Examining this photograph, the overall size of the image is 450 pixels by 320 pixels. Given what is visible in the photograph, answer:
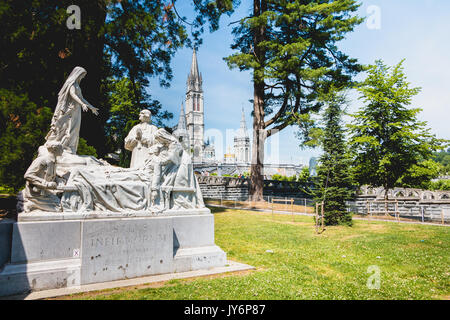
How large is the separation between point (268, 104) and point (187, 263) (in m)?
20.0

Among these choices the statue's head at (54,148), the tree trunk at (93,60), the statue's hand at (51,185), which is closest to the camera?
the statue's hand at (51,185)

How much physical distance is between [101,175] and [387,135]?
23691 millimetres

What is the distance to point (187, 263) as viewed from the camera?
6230 millimetres

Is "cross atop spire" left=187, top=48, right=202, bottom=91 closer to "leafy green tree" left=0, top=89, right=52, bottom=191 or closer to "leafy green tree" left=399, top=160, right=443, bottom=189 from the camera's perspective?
"leafy green tree" left=399, top=160, right=443, bottom=189

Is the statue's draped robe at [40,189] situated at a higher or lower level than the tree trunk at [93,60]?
lower

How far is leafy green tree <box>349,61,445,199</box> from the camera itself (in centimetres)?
2286

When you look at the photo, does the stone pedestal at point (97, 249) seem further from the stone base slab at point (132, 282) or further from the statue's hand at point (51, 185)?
the statue's hand at point (51, 185)

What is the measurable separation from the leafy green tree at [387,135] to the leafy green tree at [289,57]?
367 centimetres

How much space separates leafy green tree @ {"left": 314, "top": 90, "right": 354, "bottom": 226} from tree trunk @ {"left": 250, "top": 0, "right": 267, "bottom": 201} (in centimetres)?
833

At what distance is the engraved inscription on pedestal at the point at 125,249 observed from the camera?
5285 millimetres

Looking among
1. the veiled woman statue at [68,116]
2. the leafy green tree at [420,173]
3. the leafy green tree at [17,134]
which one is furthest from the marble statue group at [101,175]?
the leafy green tree at [420,173]

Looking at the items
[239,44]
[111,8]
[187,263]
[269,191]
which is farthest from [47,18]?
[269,191]

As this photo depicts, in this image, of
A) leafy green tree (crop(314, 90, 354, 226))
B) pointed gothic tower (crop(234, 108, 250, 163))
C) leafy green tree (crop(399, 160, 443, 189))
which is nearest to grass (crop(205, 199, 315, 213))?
leafy green tree (crop(314, 90, 354, 226))

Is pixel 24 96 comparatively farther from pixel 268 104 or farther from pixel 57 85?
pixel 268 104
